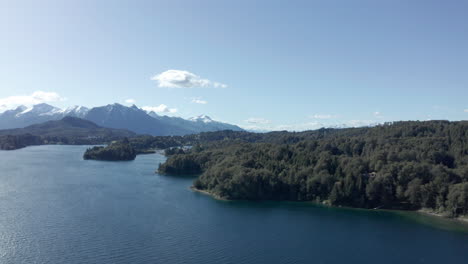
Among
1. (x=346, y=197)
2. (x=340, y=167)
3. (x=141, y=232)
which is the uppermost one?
(x=340, y=167)

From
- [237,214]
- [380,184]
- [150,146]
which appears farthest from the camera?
[150,146]

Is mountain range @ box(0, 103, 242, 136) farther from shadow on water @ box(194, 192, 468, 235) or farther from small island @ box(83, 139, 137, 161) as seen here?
shadow on water @ box(194, 192, 468, 235)

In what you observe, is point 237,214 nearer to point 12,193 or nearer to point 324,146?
point 12,193

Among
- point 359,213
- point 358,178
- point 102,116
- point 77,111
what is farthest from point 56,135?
point 359,213

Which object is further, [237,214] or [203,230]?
[237,214]

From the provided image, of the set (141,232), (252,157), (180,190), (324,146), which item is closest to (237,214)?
(141,232)

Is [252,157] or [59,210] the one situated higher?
[252,157]

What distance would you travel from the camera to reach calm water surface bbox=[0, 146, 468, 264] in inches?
698

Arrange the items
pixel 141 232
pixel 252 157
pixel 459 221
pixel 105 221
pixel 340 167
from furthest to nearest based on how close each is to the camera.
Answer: pixel 252 157 → pixel 340 167 → pixel 459 221 → pixel 105 221 → pixel 141 232

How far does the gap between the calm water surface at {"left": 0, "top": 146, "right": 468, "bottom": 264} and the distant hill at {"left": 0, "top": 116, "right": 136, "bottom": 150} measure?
6214cm

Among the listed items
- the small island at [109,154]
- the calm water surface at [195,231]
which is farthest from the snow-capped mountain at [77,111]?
the calm water surface at [195,231]

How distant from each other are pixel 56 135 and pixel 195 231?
103151 millimetres

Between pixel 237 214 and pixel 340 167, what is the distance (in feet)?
37.0

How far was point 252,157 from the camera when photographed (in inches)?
1492
